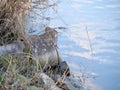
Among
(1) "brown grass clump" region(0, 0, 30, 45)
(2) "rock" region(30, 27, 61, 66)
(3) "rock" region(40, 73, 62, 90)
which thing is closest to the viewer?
(3) "rock" region(40, 73, 62, 90)

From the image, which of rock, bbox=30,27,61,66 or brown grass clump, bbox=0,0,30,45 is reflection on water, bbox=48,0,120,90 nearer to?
rock, bbox=30,27,61,66

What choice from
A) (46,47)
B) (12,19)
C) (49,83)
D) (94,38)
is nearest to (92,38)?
(94,38)

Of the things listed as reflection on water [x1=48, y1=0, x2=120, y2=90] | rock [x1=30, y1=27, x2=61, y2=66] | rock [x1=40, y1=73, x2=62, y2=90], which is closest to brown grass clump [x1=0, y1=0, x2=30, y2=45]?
rock [x1=30, y1=27, x2=61, y2=66]

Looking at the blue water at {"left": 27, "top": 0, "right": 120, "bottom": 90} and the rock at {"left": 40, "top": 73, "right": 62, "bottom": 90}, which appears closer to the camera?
the rock at {"left": 40, "top": 73, "right": 62, "bottom": 90}

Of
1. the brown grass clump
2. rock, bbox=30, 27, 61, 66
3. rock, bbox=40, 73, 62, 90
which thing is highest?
the brown grass clump

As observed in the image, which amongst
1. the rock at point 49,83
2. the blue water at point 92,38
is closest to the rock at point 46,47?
the blue water at point 92,38

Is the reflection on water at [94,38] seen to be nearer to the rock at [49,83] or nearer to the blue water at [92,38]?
the blue water at [92,38]

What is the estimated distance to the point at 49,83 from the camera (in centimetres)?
390

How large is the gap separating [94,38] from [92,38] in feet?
0.12

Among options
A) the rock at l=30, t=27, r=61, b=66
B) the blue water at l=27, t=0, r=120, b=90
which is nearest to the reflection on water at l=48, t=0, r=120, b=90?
the blue water at l=27, t=0, r=120, b=90

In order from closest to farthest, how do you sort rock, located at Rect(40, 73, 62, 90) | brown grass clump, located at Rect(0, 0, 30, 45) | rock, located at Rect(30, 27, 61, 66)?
rock, located at Rect(40, 73, 62, 90), brown grass clump, located at Rect(0, 0, 30, 45), rock, located at Rect(30, 27, 61, 66)

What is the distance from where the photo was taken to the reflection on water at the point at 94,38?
477 cm

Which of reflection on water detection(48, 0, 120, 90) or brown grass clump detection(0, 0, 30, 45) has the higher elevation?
brown grass clump detection(0, 0, 30, 45)

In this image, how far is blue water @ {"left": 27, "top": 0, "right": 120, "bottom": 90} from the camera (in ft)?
15.5
